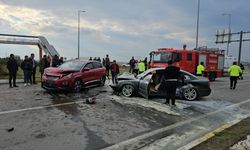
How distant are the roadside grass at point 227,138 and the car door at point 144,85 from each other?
415cm

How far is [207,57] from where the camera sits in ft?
81.8

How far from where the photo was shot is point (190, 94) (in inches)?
459

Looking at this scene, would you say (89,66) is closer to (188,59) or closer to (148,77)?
(148,77)

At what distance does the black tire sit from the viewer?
1166cm

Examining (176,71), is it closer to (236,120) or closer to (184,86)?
(184,86)

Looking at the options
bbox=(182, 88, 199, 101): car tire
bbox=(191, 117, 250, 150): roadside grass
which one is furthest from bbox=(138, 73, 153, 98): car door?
bbox=(191, 117, 250, 150): roadside grass

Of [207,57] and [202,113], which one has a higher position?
[207,57]

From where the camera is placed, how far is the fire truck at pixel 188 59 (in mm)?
21658

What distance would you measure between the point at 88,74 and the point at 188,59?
11.0 m

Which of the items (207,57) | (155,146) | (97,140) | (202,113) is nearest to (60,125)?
(97,140)

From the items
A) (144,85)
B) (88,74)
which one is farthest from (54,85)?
(144,85)

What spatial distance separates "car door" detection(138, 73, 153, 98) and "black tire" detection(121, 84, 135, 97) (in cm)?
36

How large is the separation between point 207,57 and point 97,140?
21.0 m

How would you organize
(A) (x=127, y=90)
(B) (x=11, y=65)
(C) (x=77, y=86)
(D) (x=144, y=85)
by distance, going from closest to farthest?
(D) (x=144, y=85)
(A) (x=127, y=90)
(C) (x=77, y=86)
(B) (x=11, y=65)
